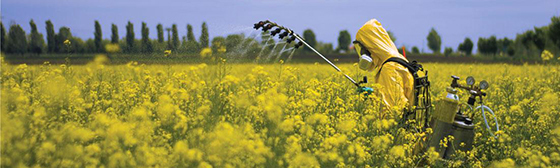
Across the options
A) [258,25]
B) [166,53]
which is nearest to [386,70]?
[258,25]

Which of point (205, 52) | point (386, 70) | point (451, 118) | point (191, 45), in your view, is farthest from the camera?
point (191, 45)

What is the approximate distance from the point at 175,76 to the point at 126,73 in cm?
464

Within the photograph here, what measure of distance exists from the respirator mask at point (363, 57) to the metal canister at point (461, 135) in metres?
1.03

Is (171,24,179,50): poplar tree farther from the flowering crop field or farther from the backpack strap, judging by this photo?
the backpack strap

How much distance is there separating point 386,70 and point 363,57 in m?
0.32

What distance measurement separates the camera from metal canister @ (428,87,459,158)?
384cm

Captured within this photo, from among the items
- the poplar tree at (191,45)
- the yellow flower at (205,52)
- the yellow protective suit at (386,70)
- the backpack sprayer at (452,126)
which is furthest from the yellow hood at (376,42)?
the poplar tree at (191,45)

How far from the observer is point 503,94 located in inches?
254

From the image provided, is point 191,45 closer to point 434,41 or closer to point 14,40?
point 14,40

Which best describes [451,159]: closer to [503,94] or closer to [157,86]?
[503,94]

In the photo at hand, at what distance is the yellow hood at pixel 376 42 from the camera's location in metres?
4.36

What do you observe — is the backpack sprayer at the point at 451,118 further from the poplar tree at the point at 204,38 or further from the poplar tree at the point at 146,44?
the poplar tree at the point at 146,44

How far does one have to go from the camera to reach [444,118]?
3.93 meters

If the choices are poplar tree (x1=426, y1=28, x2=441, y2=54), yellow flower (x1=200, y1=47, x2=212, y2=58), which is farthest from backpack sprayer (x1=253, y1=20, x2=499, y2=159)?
poplar tree (x1=426, y1=28, x2=441, y2=54)
